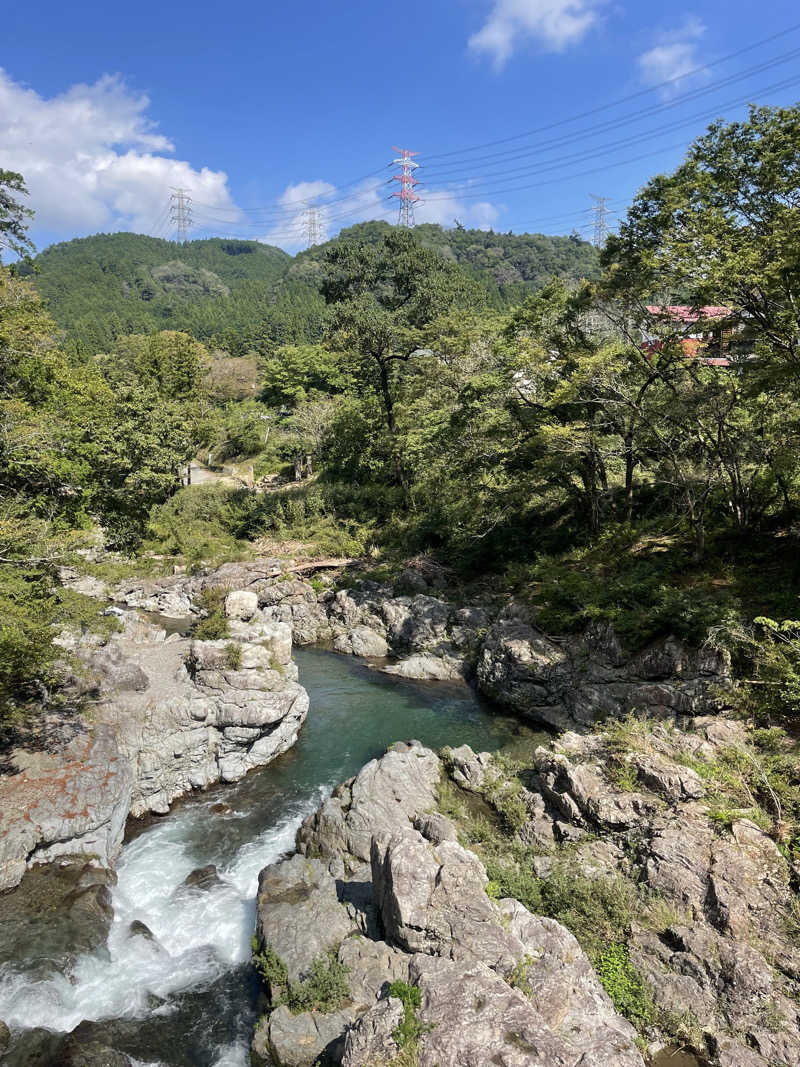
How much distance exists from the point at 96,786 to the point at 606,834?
36.2ft

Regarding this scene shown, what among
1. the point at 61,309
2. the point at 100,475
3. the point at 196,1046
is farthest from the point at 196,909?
the point at 61,309

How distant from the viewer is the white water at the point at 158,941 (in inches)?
359

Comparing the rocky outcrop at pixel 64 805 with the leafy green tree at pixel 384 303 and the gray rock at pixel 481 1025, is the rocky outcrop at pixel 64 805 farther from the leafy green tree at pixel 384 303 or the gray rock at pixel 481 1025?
the leafy green tree at pixel 384 303

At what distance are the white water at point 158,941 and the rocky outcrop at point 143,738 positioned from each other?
104cm

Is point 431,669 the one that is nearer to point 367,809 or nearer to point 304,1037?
point 367,809

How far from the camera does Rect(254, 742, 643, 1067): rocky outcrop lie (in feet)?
22.3

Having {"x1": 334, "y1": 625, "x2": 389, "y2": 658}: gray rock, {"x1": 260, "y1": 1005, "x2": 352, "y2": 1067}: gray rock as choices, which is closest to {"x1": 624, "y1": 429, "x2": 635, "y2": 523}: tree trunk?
{"x1": 334, "y1": 625, "x2": 389, "y2": 658}: gray rock

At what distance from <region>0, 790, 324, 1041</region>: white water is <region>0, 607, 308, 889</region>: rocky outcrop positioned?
3.41 feet

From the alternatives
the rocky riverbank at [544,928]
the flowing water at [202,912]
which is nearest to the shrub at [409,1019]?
the rocky riverbank at [544,928]

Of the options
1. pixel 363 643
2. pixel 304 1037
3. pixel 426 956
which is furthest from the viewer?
pixel 363 643

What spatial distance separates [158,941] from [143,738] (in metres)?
5.23

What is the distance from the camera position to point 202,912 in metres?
11.2

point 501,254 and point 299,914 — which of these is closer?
point 299,914

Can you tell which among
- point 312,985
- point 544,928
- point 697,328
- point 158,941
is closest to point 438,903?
point 544,928
